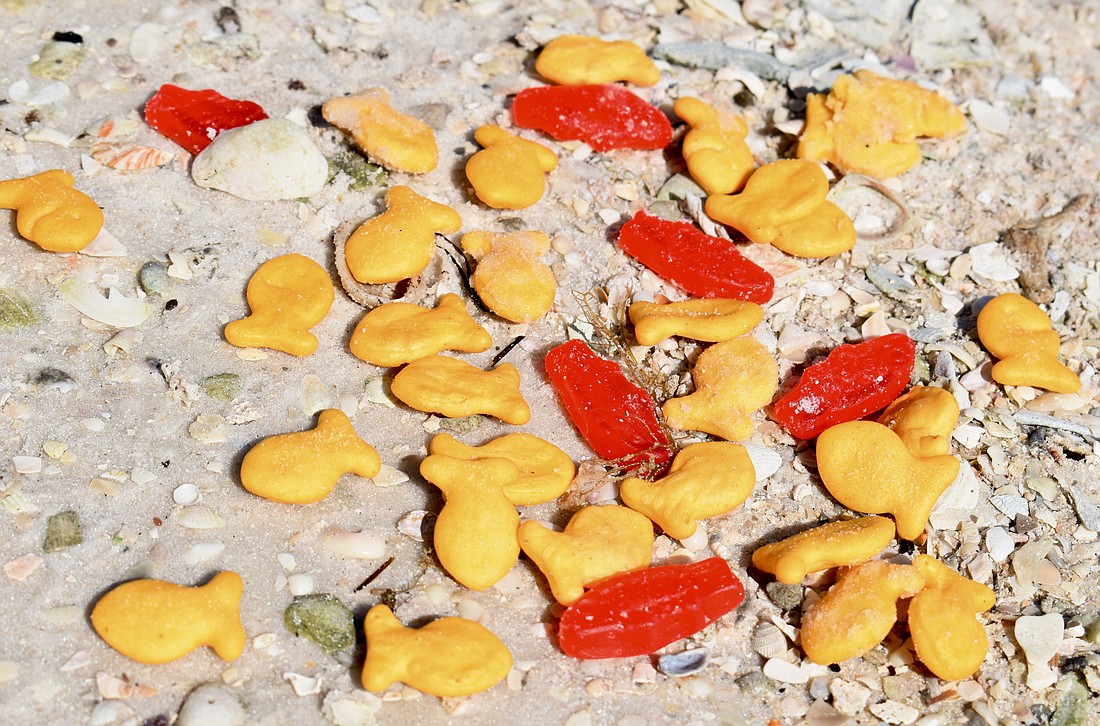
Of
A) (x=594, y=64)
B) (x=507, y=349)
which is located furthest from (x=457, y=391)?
(x=594, y=64)

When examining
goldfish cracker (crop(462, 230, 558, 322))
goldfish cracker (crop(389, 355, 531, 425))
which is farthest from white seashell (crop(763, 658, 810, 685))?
goldfish cracker (crop(462, 230, 558, 322))

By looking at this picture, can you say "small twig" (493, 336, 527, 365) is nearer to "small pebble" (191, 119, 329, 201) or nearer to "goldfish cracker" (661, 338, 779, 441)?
"goldfish cracker" (661, 338, 779, 441)

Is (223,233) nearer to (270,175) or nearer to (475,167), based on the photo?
(270,175)

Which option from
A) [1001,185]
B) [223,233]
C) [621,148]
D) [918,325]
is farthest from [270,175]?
[1001,185]

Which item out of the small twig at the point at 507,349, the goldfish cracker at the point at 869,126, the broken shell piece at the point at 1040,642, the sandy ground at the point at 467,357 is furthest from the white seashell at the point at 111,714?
the goldfish cracker at the point at 869,126

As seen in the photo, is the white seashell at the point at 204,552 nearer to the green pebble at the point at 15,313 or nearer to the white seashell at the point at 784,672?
the green pebble at the point at 15,313
